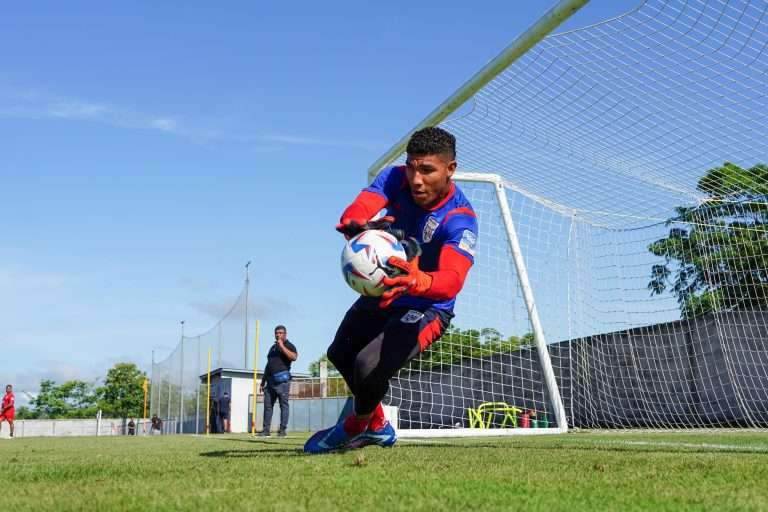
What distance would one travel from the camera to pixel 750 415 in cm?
1214

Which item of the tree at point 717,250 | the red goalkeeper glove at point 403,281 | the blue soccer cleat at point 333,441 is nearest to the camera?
the red goalkeeper glove at point 403,281

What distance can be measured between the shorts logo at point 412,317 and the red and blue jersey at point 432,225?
8 centimetres

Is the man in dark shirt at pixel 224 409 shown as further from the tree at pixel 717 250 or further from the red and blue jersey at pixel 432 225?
the red and blue jersey at pixel 432 225

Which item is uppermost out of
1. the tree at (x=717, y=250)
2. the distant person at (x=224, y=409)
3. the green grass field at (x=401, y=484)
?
the tree at (x=717, y=250)

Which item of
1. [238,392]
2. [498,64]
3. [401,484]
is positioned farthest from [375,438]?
[238,392]

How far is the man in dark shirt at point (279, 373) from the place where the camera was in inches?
490

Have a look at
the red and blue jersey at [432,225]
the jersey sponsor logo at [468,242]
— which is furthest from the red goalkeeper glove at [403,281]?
the jersey sponsor logo at [468,242]

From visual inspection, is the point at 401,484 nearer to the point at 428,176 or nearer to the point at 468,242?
the point at 468,242

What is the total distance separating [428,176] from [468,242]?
0.49 m

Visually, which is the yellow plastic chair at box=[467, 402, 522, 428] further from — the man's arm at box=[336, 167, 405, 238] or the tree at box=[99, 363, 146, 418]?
the tree at box=[99, 363, 146, 418]

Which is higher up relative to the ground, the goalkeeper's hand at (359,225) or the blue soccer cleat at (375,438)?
the goalkeeper's hand at (359,225)

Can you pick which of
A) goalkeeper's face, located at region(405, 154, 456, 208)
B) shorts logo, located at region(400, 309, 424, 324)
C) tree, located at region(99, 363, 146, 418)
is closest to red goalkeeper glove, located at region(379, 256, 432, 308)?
shorts logo, located at region(400, 309, 424, 324)

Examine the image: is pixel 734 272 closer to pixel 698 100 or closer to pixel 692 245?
pixel 692 245

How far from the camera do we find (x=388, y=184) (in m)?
4.95
